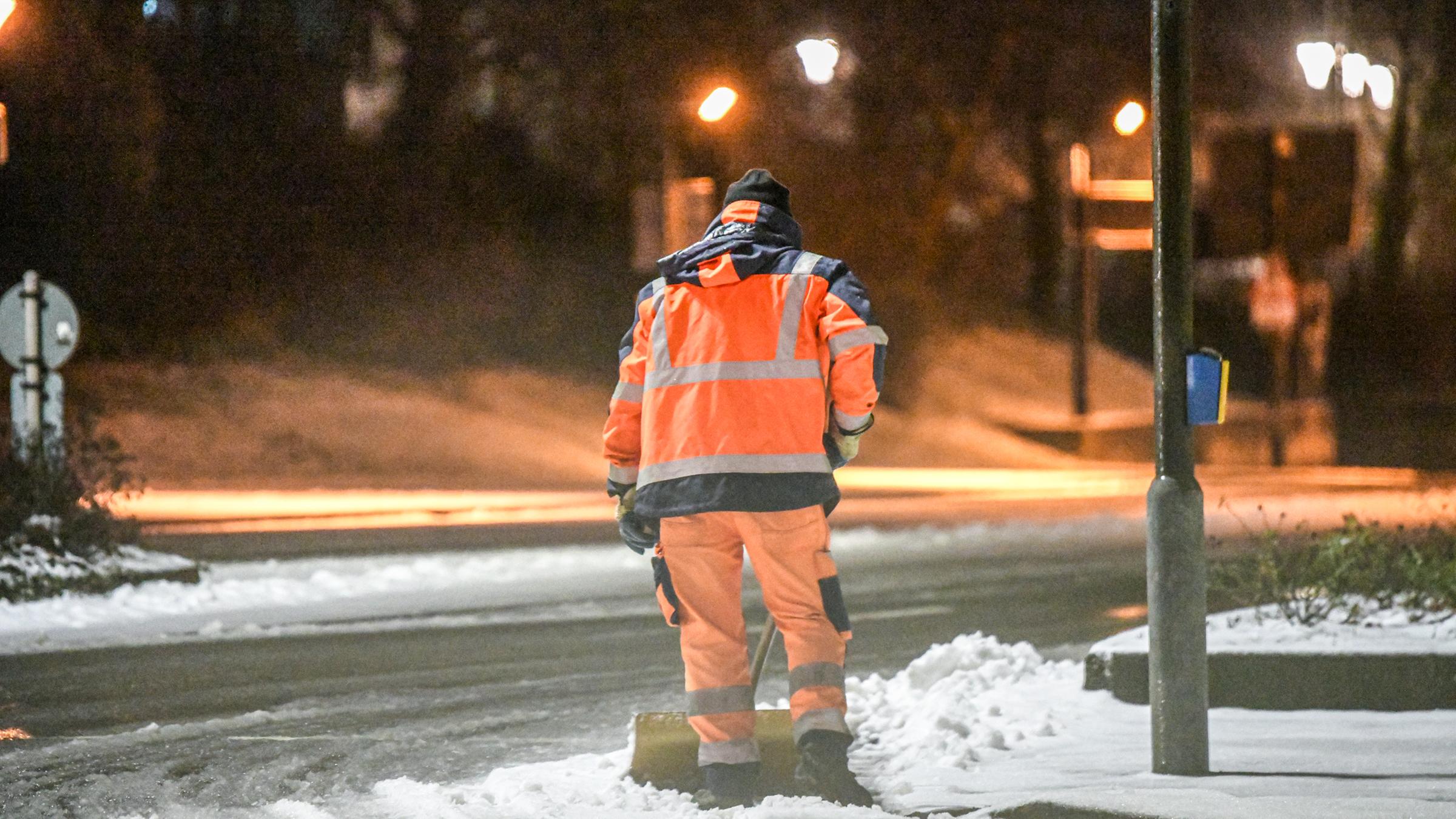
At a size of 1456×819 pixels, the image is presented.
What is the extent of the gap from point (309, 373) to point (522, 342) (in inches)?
184

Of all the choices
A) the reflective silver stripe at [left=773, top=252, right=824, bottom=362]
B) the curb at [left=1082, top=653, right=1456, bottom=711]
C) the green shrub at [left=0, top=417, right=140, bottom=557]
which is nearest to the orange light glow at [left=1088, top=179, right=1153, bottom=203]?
the green shrub at [left=0, top=417, right=140, bottom=557]

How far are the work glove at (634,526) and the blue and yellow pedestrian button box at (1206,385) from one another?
1.70 metres

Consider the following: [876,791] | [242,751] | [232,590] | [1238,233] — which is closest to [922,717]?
[876,791]

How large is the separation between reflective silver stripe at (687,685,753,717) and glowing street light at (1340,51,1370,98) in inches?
920

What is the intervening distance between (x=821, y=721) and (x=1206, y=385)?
5.07 ft

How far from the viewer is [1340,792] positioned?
17.9 feet

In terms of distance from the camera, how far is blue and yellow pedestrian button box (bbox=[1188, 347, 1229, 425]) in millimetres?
5551

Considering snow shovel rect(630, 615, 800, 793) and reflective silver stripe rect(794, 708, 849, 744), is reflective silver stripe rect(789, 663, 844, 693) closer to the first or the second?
reflective silver stripe rect(794, 708, 849, 744)

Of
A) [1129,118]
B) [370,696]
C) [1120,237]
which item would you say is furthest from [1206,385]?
[1120,237]

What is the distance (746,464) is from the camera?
548 centimetres

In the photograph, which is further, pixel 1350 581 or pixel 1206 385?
pixel 1350 581

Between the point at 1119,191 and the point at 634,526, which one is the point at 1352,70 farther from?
the point at 634,526

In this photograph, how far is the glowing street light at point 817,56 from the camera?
1992cm

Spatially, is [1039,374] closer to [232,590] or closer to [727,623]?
[232,590]
